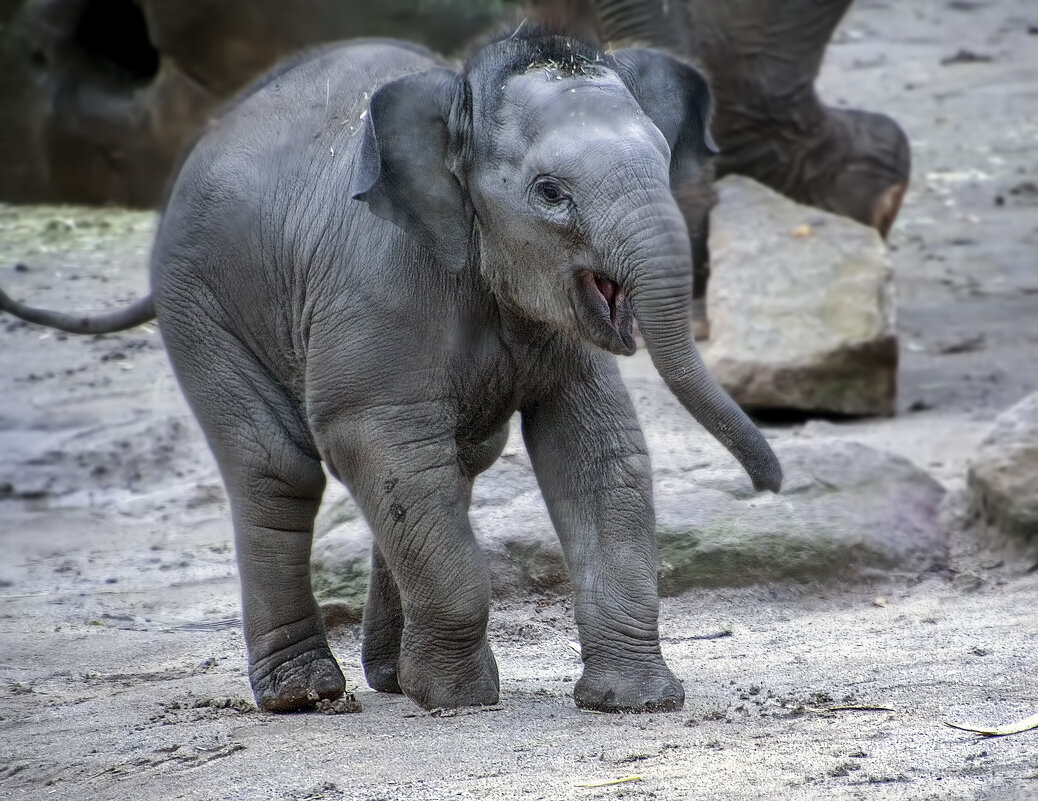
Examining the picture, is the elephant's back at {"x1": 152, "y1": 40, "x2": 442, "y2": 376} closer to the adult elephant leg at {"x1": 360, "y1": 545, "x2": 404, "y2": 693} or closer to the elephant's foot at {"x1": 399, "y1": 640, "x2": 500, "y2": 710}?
the adult elephant leg at {"x1": 360, "y1": 545, "x2": 404, "y2": 693}

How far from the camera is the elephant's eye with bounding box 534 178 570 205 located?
4.08 m

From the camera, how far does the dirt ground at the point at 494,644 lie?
3812 mm

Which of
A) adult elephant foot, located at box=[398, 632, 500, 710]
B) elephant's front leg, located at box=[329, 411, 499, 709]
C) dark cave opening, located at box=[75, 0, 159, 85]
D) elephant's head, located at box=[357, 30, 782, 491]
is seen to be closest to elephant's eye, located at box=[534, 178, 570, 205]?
elephant's head, located at box=[357, 30, 782, 491]

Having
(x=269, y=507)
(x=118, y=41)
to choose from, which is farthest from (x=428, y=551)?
(x=118, y=41)

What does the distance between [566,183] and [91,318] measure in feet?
7.61

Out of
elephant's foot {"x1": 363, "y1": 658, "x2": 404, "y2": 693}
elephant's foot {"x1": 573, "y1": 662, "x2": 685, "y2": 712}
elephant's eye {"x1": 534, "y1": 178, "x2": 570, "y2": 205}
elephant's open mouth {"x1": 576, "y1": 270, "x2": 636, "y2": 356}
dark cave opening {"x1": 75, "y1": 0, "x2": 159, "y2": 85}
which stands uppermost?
dark cave opening {"x1": 75, "y1": 0, "x2": 159, "y2": 85}

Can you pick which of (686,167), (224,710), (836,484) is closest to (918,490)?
(836,484)

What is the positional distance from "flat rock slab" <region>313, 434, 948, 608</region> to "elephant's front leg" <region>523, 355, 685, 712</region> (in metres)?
1.56

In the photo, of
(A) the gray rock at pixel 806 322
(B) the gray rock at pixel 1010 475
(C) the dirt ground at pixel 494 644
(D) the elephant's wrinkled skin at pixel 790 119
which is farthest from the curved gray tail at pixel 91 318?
(D) the elephant's wrinkled skin at pixel 790 119

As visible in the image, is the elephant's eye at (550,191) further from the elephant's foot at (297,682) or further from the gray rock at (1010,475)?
the gray rock at (1010,475)

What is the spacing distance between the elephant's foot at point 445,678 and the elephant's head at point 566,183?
0.97 m

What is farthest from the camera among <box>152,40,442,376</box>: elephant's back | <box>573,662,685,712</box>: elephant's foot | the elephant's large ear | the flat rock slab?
the flat rock slab

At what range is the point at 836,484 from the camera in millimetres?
6625

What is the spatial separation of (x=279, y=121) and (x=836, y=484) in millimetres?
2788
